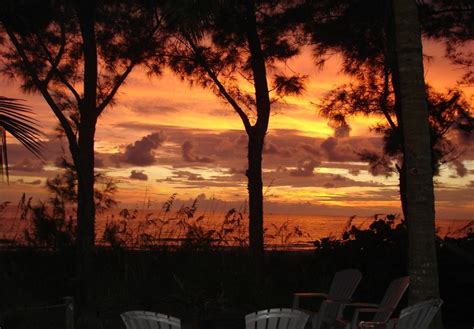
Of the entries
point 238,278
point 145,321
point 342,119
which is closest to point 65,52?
point 342,119

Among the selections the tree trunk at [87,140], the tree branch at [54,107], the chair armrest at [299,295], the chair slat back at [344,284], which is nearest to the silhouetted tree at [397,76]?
the chair slat back at [344,284]

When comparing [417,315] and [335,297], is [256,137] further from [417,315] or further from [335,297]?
[417,315]

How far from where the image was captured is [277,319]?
491cm

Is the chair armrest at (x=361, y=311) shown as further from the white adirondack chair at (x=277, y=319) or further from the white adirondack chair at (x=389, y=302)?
the white adirondack chair at (x=277, y=319)

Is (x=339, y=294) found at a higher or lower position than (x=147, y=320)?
lower

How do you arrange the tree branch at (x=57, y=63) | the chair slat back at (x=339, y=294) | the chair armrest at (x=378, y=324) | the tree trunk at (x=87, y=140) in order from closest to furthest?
the chair armrest at (x=378, y=324) < the chair slat back at (x=339, y=294) < the tree trunk at (x=87, y=140) < the tree branch at (x=57, y=63)

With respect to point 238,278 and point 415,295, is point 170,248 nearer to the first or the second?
point 238,278

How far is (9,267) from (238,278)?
13.0 ft

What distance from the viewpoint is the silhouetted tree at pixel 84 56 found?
12906mm

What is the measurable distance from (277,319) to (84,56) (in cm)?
963

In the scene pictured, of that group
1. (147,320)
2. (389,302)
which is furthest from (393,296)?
(147,320)

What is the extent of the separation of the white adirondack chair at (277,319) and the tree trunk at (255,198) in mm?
8134

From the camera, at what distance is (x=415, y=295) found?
23.6 ft

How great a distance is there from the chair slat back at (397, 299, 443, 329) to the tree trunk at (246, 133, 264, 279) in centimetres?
743
